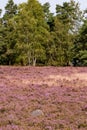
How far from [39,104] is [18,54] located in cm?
5529

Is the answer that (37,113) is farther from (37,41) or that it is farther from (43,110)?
(37,41)

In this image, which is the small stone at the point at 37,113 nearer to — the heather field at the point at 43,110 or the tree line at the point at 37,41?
the heather field at the point at 43,110

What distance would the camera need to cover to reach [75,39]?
77.5 m

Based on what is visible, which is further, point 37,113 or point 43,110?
point 43,110

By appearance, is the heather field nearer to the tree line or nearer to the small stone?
the small stone

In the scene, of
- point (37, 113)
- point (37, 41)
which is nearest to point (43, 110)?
point (37, 113)

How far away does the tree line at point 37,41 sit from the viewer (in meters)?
71.4

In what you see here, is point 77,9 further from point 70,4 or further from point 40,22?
point 40,22

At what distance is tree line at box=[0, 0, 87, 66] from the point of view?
234ft

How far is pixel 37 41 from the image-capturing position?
237ft

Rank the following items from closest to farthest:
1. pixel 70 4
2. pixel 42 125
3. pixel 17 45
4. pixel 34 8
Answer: pixel 42 125
pixel 17 45
pixel 34 8
pixel 70 4

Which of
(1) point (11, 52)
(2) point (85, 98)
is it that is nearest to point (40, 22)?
(1) point (11, 52)

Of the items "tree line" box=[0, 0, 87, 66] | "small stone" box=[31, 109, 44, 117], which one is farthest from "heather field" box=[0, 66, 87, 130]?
"tree line" box=[0, 0, 87, 66]

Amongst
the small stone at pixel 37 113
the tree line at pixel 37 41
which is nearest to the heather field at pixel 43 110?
the small stone at pixel 37 113
